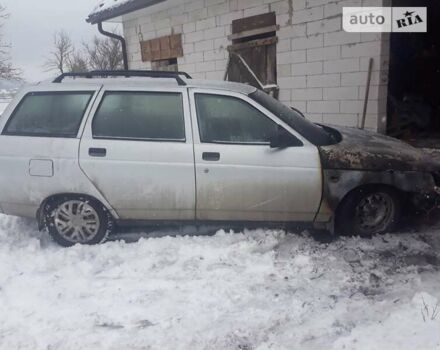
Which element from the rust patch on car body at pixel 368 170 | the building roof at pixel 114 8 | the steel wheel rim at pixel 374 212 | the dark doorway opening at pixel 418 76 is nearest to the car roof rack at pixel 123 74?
the rust patch on car body at pixel 368 170

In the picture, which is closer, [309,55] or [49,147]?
[49,147]

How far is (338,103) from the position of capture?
6781mm

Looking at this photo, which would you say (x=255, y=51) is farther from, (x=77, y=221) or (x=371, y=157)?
(x=77, y=221)

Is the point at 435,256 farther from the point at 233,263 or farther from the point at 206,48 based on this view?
the point at 206,48

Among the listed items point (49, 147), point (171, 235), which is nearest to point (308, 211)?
point (171, 235)

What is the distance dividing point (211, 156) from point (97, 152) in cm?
112

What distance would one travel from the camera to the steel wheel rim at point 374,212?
12.9ft

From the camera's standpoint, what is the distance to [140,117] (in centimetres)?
394

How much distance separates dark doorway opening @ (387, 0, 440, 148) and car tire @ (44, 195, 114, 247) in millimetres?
6054

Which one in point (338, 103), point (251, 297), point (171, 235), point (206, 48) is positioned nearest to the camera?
point (251, 297)

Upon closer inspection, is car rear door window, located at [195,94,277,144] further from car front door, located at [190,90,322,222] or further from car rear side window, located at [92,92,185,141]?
car rear side window, located at [92,92,185,141]

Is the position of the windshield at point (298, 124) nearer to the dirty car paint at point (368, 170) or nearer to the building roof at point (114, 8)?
the dirty car paint at point (368, 170)

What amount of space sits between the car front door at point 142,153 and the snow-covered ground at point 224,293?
0.40 meters

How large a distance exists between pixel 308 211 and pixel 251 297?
3.95 ft
